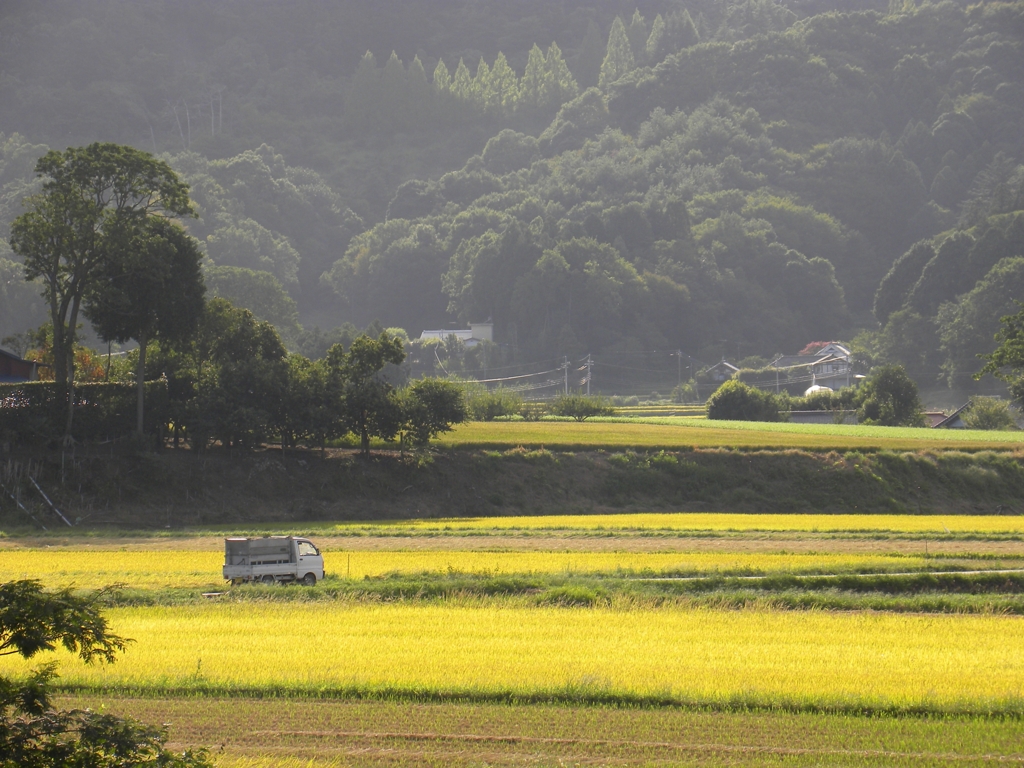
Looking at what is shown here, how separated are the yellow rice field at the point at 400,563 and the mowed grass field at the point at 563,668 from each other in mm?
256

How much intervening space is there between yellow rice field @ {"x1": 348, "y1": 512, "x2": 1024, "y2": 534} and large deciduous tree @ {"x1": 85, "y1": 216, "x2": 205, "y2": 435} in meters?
15.0

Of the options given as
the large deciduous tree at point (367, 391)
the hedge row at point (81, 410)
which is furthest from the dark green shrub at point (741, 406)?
the hedge row at point (81, 410)

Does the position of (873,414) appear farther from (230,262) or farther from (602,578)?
(230,262)

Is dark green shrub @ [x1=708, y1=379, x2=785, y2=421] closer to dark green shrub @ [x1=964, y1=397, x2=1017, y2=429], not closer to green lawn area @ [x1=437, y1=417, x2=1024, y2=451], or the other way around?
green lawn area @ [x1=437, y1=417, x2=1024, y2=451]

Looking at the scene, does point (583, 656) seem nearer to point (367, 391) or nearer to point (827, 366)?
point (367, 391)

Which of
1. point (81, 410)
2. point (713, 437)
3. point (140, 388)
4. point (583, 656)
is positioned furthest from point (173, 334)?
point (583, 656)

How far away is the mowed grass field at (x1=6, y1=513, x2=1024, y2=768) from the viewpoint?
45.6 feet

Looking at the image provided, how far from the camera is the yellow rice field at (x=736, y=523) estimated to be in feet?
136

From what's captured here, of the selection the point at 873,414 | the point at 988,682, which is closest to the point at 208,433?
the point at 988,682

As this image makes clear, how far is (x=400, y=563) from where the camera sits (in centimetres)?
3188

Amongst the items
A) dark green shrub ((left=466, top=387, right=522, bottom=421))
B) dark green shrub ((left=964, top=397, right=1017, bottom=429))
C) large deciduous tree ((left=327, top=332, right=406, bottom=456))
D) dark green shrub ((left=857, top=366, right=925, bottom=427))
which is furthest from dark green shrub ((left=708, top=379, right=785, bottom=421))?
large deciduous tree ((left=327, top=332, right=406, bottom=456))

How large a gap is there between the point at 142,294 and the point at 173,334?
2761 mm

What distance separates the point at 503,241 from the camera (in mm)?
163750

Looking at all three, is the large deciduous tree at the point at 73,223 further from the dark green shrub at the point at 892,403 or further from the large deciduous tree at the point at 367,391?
the dark green shrub at the point at 892,403
